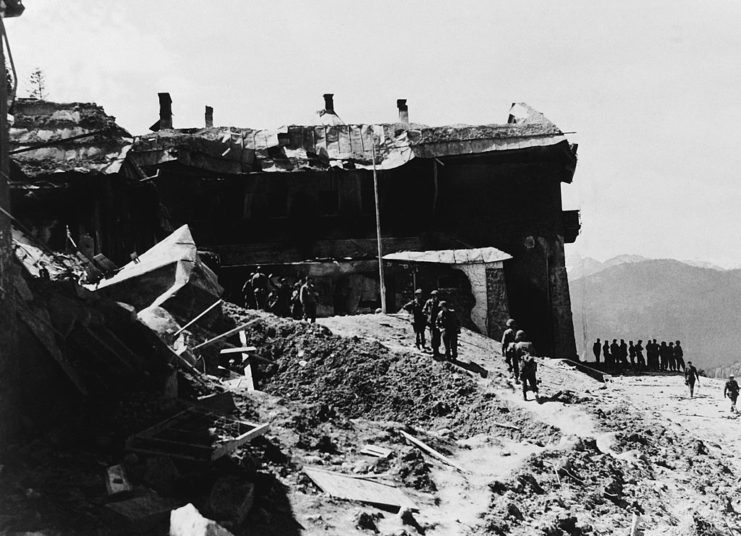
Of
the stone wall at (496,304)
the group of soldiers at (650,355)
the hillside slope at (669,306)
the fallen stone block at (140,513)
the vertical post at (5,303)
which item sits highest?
the vertical post at (5,303)

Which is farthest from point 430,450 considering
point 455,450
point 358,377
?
point 358,377

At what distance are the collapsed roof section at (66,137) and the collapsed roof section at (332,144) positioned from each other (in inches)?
160

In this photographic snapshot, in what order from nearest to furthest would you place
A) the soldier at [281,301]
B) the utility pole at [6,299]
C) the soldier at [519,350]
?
the utility pole at [6,299] → the soldier at [519,350] → the soldier at [281,301]

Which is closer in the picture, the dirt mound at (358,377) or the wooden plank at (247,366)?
the wooden plank at (247,366)

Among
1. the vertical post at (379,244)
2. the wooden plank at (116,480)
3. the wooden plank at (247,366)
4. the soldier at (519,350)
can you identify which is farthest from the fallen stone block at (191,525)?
the vertical post at (379,244)

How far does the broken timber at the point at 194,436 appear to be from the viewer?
318 inches

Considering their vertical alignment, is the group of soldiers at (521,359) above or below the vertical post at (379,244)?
below

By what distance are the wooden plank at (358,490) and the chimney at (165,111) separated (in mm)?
27990

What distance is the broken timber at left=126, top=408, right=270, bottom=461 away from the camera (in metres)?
8.08

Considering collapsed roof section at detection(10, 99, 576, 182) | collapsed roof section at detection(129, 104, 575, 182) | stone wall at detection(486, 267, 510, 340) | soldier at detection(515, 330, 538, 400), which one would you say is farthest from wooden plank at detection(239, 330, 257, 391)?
collapsed roof section at detection(129, 104, 575, 182)

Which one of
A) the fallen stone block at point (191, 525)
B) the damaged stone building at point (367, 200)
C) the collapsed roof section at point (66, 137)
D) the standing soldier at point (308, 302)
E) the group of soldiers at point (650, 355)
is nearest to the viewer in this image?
the fallen stone block at point (191, 525)

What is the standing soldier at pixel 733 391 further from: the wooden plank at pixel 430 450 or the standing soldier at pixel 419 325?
the wooden plank at pixel 430 450

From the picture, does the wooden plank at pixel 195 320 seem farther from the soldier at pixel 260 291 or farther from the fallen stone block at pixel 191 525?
the soldier at pixel 260 291

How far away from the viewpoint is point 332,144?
107 feet
